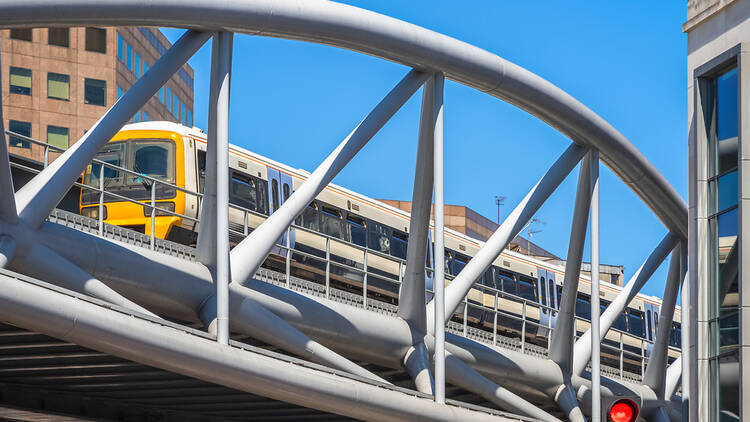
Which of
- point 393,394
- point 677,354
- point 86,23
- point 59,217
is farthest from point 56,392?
point 677,354

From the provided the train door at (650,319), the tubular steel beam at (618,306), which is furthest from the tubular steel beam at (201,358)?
the train door at (650,319)

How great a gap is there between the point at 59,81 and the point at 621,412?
56.5 meters

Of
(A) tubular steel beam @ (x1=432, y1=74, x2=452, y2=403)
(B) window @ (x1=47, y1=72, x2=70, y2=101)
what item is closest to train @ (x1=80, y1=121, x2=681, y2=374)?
(A) tubular steel beam @ (x1=432, y1=74, x2=452, y2=403)

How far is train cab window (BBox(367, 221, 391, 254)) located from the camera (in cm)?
3303

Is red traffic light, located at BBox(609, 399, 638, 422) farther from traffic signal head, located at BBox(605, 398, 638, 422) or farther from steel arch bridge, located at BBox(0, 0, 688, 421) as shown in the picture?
steel arch bridge, located at BBox(0, 0, 688, 421)

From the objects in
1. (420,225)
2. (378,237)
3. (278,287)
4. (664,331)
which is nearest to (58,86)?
(378,237)

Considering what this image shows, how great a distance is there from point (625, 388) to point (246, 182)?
9.75 meters

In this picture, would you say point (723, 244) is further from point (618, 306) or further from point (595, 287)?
point (618, 306)

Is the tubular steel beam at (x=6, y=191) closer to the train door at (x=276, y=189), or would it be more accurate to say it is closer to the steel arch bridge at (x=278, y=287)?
the steel arch bridge at (x=278, y=287)

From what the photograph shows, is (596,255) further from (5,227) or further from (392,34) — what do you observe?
(5,227)

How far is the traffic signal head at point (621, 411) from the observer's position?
13.3m

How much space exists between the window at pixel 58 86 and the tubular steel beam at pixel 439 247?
47026 millimetres

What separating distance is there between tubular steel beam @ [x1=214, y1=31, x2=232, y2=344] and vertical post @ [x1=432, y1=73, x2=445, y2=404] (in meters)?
4.19

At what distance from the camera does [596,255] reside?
2544 centimetres
